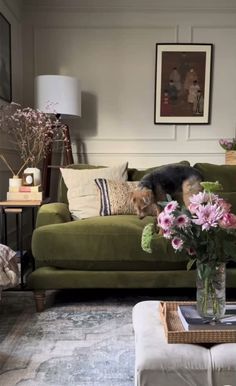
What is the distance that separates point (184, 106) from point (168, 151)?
46 centimetres

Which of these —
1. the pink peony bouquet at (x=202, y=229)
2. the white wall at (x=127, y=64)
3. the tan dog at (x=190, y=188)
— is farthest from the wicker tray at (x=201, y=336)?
the white wall at (x=127, y=64)

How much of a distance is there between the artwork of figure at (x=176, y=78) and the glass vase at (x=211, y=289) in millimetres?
2789

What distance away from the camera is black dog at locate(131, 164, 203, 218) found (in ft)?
8.78

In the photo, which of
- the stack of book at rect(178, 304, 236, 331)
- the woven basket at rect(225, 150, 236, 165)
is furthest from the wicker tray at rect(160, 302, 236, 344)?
the woven basket at rect(225, 150, 236, 165)

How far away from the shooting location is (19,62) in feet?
12.2

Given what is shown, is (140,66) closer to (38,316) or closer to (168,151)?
(168,151)

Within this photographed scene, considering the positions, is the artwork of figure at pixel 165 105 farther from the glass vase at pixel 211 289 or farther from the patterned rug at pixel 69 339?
the glass vase at pixel 211 289

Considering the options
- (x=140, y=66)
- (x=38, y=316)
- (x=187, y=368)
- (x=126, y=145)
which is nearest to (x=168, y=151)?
(x=126, y=145)

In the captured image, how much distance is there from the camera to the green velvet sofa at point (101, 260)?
233 cm

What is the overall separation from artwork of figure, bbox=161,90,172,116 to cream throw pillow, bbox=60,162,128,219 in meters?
1.05

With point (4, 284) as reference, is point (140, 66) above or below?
→ above

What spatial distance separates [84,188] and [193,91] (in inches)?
64.3

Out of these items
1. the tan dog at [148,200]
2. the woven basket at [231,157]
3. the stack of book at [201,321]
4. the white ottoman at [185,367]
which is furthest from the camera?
the woven basket at [231,157]

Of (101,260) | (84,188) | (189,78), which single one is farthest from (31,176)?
(189,78)
